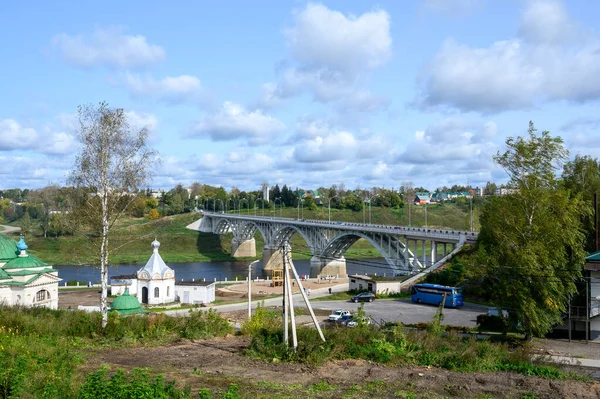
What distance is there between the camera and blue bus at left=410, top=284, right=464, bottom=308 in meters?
41.8

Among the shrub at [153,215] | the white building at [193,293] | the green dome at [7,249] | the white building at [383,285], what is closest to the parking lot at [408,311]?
the white building at [383,285]

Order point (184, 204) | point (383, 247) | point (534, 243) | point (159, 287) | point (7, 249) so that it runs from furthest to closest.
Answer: point (184, 204), point (383, 247), point (159, 287), point (7, 249), point (534, 243)

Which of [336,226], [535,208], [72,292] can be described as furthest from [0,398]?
[336,226]

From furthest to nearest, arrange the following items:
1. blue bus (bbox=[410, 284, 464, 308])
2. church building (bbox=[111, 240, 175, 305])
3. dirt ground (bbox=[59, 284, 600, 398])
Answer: church building (bbox=[111, 240, 175, 305]) < blue bus (bbox=[410, 284, 464, 308]) < dirt ground (bbox=[59, 284, 600, 398])

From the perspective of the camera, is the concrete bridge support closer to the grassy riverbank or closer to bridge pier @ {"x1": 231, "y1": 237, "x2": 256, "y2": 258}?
the grassy riverbank

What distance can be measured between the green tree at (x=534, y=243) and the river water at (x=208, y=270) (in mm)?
47504

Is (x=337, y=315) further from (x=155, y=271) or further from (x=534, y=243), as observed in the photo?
(x=155, y=271)

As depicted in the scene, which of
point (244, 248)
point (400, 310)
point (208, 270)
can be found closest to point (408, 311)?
point (400, 310)

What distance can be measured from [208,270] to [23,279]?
2047 inches

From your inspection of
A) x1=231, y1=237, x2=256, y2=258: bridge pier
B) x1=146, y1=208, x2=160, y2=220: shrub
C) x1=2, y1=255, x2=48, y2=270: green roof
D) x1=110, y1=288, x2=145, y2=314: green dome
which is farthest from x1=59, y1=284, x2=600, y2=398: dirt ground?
x1=146, y1=208, x2=160, y2=220: shrub

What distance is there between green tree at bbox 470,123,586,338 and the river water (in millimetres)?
47504

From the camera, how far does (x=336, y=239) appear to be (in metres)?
72.2

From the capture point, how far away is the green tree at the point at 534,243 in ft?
83.5

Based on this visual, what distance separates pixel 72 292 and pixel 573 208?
48835mm
